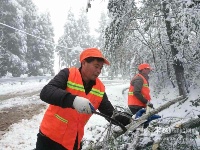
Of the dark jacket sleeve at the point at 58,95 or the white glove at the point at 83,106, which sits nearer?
the white glove at the point at 83,106

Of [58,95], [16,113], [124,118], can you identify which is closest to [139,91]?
[124,118]

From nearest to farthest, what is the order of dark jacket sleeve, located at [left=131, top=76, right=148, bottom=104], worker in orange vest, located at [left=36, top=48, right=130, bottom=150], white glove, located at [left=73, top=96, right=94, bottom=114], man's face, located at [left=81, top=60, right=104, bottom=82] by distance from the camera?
white glove, located at [left=73, top=96, right=94, bottom=114] < worker in orange vest, located at [left=36, top=48, right=130, bottom=150] < man's face, located at [left=81, top=60, right=104, bottom=82] < dark jacket sleeve, located at [left=131, top=76, right=148, bottom=104]

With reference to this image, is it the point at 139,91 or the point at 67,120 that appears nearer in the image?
the point at 67,120

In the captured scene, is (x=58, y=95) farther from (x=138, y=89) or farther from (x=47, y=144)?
(x=138, y=89)

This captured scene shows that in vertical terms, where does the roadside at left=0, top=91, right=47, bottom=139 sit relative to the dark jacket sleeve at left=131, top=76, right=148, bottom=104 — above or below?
below

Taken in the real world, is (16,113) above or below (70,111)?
below

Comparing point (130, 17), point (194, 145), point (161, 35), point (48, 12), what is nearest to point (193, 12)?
point (130, 17)

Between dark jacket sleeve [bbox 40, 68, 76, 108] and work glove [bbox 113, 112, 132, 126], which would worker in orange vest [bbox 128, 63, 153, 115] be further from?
dark jacket sleeve [bbox 40, 68, 76, 108]

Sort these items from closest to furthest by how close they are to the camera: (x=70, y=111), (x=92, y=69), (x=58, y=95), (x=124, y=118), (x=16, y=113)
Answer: (x=58, y=95), (x=70, y=111), (x=92, y=69), (x=124, y=118), (x=16, y=113)

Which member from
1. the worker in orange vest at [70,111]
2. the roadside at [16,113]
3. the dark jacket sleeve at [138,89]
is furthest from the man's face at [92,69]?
the roadside at [16,113]

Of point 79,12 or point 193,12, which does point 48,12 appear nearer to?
point 79,12

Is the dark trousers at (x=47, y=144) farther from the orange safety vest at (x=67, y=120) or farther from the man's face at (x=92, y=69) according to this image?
the man's face at (x=92, y=69)

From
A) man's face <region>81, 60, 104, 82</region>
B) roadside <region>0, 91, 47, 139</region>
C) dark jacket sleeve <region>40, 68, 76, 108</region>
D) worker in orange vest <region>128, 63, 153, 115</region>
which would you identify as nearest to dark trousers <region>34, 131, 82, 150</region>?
dark jacket sleeve <region>40, 68, 76, 108</region>

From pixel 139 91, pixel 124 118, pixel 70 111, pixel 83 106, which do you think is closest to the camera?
pixel 83 106
